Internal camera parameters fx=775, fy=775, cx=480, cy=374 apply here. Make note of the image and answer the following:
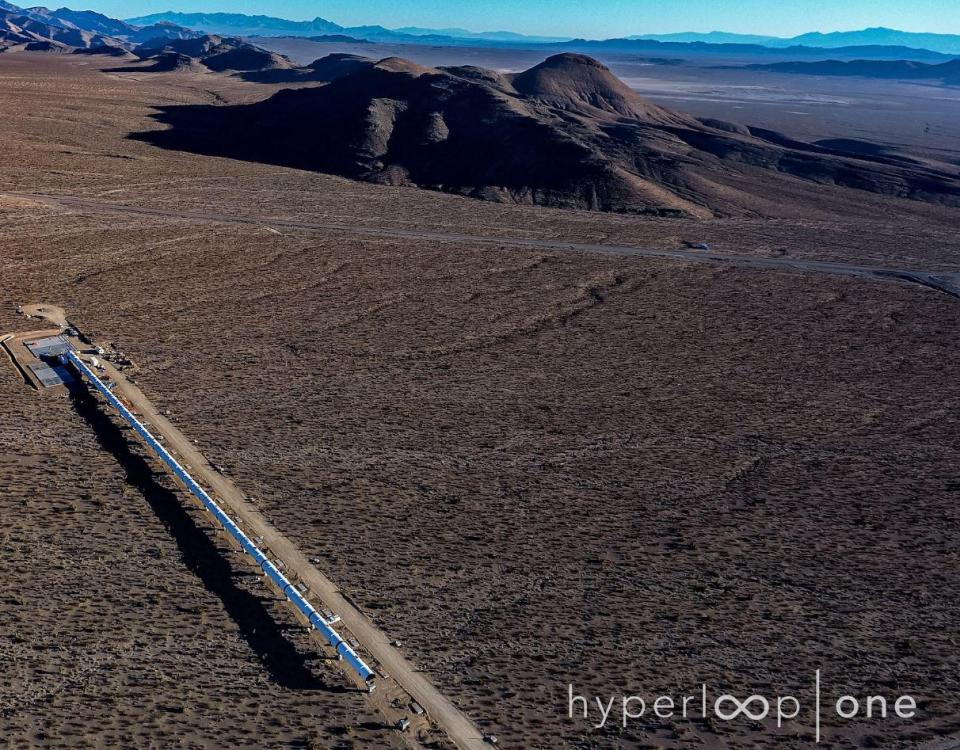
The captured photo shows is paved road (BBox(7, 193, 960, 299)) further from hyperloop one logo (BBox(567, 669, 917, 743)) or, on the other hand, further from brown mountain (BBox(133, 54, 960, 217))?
hyperloop one logo (BBox(567, 669, 917, 743))

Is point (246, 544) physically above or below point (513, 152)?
below

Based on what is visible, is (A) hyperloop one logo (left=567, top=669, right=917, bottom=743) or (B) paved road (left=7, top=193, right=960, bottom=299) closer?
(A) hyperloop one logo (left=567, top=669, right=917, bottom=743)

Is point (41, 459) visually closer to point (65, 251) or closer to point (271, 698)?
point (271, 698)

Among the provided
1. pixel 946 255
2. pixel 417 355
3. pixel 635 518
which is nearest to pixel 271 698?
pixel 635 518

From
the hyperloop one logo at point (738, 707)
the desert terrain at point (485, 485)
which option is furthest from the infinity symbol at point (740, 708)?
the desert terrain at point (485, 485)

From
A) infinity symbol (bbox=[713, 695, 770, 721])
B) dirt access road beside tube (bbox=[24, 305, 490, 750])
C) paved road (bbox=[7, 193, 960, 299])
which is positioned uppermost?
paved road (bbox=[7, 193, 960, 299])

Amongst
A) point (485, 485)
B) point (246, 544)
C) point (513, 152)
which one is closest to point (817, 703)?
point (485, 485)

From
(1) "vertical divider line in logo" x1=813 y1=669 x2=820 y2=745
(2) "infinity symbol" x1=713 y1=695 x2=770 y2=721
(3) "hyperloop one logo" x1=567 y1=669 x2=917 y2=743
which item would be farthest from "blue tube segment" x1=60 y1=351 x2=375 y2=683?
(1) "vertical divider line in logo" x1=813 y1=669 x2=820 y2=745

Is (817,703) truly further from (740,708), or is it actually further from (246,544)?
(246,544)
